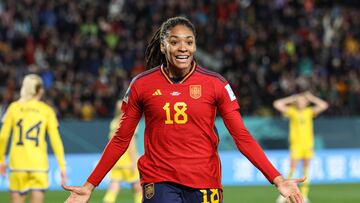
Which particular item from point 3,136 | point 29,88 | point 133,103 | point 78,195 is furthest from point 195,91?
point 3,136

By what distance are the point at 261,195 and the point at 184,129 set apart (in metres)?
11.8

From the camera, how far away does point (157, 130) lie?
598 cm

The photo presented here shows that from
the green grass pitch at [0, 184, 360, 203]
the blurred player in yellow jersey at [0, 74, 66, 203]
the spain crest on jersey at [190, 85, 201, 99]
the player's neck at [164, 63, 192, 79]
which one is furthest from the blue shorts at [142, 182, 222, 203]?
the green grass pitch at [0, 184, 360, 203]

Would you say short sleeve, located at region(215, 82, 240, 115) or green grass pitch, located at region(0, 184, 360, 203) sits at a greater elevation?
short sleeve, located at region(215, 82, 240, 115)

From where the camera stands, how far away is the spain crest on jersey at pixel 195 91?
592 cm

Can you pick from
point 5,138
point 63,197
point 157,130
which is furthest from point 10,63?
point 157,130

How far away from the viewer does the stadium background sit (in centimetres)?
2056

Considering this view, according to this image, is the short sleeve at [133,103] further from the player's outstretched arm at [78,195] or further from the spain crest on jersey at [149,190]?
the player's outstretched arm at [78,195]

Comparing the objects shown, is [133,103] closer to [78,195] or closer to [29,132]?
[78,195]

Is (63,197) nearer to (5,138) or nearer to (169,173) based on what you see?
(5,138)

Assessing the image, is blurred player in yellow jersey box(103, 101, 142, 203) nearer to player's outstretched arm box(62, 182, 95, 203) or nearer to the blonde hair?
the blonde hair

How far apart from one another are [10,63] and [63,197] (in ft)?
20.7

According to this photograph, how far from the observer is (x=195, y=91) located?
19.5 feet

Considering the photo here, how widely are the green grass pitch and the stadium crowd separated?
374 cm
